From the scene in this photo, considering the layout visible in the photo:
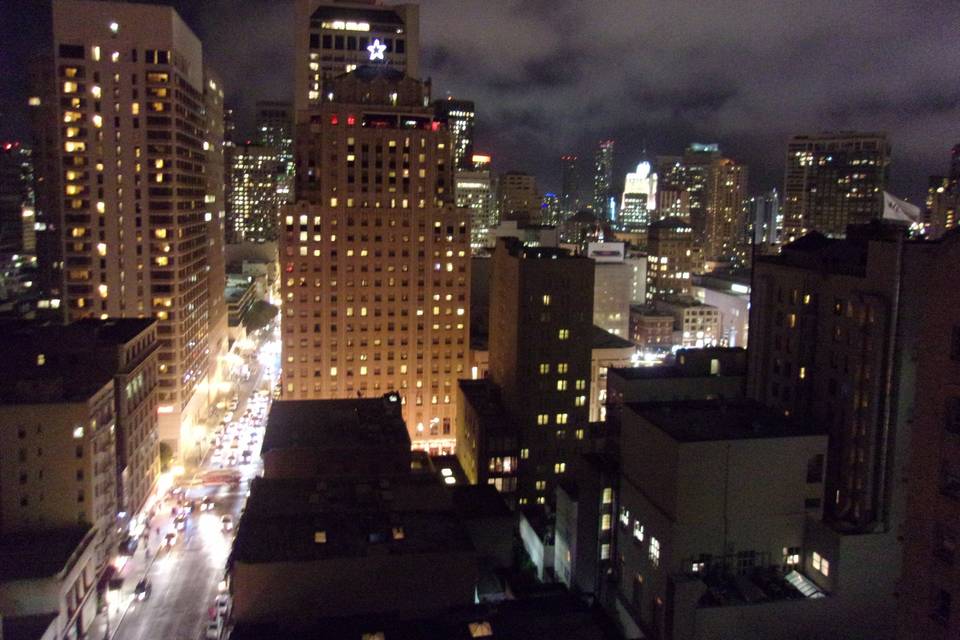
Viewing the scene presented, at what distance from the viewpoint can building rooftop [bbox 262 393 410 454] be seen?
66.2 m

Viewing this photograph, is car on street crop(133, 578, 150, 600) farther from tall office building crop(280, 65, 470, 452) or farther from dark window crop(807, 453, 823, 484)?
dark window crop(807, 453, 823, 484)

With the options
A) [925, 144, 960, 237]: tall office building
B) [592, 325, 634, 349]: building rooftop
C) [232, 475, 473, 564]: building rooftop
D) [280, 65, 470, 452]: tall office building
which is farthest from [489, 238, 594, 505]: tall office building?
[925, 144, 960, 237]: tall office building

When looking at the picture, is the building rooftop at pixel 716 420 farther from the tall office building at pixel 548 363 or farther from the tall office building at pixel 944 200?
the tall office building at pixel 944 200

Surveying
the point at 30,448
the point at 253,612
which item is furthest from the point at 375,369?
the point at 253,612

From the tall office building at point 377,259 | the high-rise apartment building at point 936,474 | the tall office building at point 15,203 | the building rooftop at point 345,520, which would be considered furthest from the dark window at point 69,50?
the tall office building at point 15,203

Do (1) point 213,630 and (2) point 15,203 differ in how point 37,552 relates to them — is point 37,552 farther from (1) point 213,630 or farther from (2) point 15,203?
(2) point 15,203

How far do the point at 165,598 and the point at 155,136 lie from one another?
194 ft

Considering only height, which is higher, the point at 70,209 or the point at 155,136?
the point at 155,136

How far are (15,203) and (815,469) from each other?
201 meters

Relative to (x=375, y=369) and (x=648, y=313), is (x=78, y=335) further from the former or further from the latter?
(x=648, y=313)

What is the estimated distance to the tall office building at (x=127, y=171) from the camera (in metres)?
96.2

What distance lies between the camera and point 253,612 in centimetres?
4338

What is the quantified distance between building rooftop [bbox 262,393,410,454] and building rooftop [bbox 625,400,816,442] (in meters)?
26.5

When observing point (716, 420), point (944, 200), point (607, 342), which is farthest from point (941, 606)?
point (944, 200)
